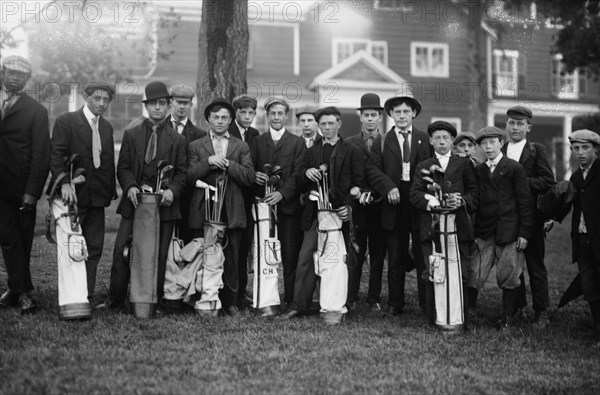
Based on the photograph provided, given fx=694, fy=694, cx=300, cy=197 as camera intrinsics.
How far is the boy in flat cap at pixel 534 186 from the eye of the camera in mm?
6711

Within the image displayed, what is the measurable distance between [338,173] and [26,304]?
312 cm

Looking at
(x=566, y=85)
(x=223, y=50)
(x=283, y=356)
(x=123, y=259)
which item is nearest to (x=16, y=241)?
(x=123, y=259)

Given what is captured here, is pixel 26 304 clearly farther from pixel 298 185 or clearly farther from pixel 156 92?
pixel 298 185

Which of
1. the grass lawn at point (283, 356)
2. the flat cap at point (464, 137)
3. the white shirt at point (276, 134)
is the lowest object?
the grass lawn at point (283, 356)

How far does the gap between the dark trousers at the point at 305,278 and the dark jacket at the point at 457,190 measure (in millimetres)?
1033

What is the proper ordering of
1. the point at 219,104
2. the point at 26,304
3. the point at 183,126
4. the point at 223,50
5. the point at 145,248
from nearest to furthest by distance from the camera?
the point at 26,304 < the point at 145,248 < the point at 219,104 < the point at 183,126 < the point at 223,50

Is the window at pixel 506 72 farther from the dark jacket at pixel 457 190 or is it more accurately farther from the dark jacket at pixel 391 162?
the dark jacket at pixel 457 190

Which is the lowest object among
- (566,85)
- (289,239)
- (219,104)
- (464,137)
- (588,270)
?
(588,270)

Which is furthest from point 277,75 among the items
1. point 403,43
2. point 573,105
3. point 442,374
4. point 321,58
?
point 442,374

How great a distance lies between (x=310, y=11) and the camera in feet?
78.7

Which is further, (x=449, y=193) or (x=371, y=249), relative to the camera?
(x=371, y=249)

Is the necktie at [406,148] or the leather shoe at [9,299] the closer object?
the leather shoe at [9,299]

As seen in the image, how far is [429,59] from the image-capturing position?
25594 mm

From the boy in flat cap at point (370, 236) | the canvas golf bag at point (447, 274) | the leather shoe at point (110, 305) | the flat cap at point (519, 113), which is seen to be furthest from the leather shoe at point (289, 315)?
the flat cap at point (519, 113)
